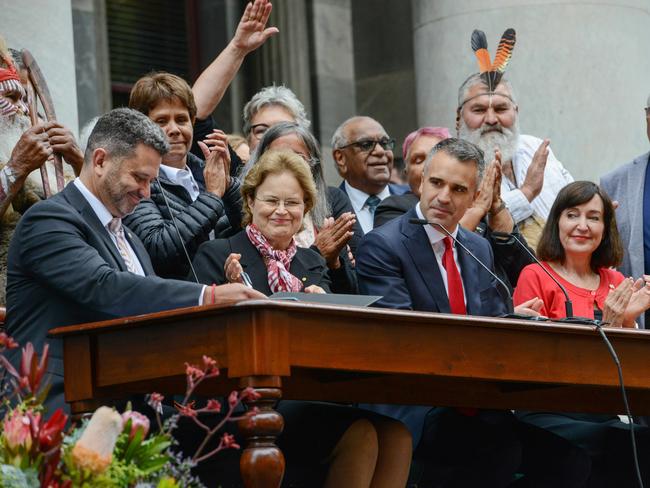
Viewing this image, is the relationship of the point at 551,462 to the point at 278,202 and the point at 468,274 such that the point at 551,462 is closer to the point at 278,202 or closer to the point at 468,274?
the point at 468,274

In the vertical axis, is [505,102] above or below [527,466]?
above

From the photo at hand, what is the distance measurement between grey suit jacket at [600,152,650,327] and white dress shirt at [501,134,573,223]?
0.88 feet

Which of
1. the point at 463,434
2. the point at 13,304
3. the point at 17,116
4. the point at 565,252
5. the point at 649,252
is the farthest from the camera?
the point at 649,252

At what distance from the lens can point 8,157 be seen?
21.2ft

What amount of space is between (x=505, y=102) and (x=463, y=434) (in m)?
2.48

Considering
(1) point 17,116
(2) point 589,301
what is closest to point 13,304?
(1) point 17,116

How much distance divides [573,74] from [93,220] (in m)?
4.76

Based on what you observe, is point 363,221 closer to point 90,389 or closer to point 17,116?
point 17,116

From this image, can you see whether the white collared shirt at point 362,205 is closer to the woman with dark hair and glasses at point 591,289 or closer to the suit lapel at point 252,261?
the woman with dark hair and glasses at point 591,289

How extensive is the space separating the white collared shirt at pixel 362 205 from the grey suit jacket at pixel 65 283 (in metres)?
2.60

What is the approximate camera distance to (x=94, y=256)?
5066 millimetres

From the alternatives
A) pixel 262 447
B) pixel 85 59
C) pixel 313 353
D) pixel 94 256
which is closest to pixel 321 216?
pixel 94 256

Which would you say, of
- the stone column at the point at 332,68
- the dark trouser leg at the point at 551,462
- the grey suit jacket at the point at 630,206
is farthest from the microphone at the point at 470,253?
the stone column at the point at 332,68

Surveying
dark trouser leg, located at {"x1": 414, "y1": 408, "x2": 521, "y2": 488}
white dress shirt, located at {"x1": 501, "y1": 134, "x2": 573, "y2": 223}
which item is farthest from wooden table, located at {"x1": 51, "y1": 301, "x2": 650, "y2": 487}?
white dress shirt, located at {"x1": 501, "y1": 134, "x2": 573, "y2": 223}
